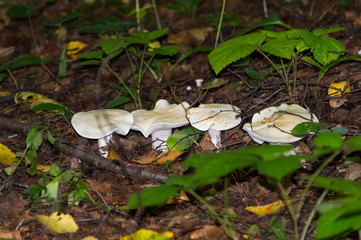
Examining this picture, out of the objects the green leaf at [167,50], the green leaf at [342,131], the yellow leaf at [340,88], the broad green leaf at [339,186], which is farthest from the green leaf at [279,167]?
the green leaf at [167,50]

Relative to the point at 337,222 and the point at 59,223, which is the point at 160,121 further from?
the point at 337,222

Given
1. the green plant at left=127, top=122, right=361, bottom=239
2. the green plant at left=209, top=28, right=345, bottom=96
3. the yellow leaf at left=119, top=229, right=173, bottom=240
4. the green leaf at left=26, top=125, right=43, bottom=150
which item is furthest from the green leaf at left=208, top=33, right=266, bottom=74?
the green leaf at left=26, top=125, right=43, bottom=150

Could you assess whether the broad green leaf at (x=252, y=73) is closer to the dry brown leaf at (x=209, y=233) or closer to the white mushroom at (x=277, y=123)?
the white mushroom at (x=277, y=123)

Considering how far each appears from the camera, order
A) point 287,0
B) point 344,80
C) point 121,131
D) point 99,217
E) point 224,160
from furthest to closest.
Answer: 1. point 287,0
2. point 344,80
3. point 121,131
4. point 99,217
5. point 224,160

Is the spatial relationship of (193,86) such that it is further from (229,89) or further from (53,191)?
(53,191)

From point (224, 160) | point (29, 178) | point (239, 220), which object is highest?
point (224, 160)

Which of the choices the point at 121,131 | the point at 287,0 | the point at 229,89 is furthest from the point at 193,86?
the point at 287,0

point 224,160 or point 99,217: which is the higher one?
point 224,160

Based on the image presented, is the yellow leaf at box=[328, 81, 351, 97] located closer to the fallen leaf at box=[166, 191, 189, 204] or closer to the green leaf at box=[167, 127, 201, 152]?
the green leaf at box=[167, 127, 201, 152]
